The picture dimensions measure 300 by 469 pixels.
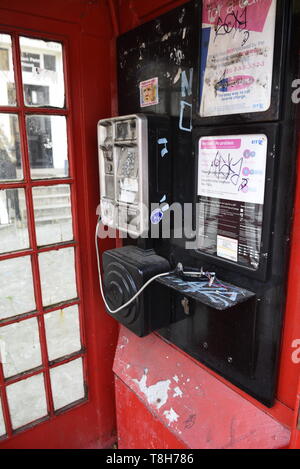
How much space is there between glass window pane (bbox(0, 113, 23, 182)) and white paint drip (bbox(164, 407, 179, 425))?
1.13 meters

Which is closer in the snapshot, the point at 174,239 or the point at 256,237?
the point at 256,237

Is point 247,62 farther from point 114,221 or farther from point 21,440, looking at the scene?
point 21,440

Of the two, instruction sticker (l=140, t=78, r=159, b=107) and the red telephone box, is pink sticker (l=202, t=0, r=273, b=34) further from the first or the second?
instruction sticker (l=140, t=78, r=159, b=107)

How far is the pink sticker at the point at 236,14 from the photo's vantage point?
91cm

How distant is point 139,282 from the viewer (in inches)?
50.9

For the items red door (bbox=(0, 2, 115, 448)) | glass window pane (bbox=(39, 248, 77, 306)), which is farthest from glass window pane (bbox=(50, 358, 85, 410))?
glass window pane (bbox=(39, 248, 77, 306))

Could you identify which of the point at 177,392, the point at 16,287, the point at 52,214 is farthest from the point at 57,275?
the point at 177,392

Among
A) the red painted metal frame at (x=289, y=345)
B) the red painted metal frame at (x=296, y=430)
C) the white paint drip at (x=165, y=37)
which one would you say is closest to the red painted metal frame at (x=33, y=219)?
the white paint drip at (x=165, y=37)

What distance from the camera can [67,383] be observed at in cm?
179

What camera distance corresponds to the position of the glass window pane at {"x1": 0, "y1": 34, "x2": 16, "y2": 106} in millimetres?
1317

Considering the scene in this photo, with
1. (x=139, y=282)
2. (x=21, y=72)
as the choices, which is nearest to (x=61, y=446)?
(x=139, y=282)

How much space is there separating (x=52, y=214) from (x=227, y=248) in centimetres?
85

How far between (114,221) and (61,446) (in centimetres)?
129

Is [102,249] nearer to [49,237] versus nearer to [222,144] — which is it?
[49,237]
